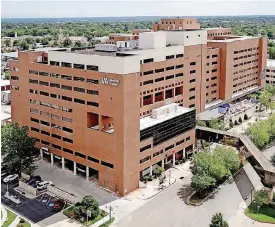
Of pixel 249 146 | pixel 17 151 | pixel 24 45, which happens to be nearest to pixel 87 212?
pixel 17 151

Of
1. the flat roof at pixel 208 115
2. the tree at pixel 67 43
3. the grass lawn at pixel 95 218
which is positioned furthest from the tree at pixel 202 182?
the tree at pixel 67 43


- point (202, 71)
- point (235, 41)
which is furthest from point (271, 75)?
point (202, 71)

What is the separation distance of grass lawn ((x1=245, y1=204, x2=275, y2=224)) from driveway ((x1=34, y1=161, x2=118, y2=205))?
40.5 feet

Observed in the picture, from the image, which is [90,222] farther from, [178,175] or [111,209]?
[178,175]

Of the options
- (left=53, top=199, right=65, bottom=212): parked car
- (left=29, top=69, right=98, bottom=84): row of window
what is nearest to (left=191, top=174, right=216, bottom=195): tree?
(left=53, top=199, right=65, bottom=212): parked car

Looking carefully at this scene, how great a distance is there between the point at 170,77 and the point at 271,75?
44.7 m

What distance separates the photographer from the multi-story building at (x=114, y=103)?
37.7 metres

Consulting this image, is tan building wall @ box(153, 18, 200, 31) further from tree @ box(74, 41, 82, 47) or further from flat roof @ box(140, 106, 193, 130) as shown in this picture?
tree @ box(74, 41, 82, 47)

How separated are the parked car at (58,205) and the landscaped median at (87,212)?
1.27 meters

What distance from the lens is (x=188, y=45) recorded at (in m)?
53.6

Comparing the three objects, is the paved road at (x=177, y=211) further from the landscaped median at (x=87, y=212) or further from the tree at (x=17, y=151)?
the tree at (x=17, y=151)

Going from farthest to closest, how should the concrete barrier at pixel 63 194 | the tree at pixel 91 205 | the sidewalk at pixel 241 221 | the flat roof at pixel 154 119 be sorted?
the flat roof at pixel 154 119, the concrete barrier at pixel 63 194, the tree at pixel 91 205, the sidewalk at pixel 241 221

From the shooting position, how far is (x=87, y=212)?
32.8 meters

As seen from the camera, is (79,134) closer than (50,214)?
No
